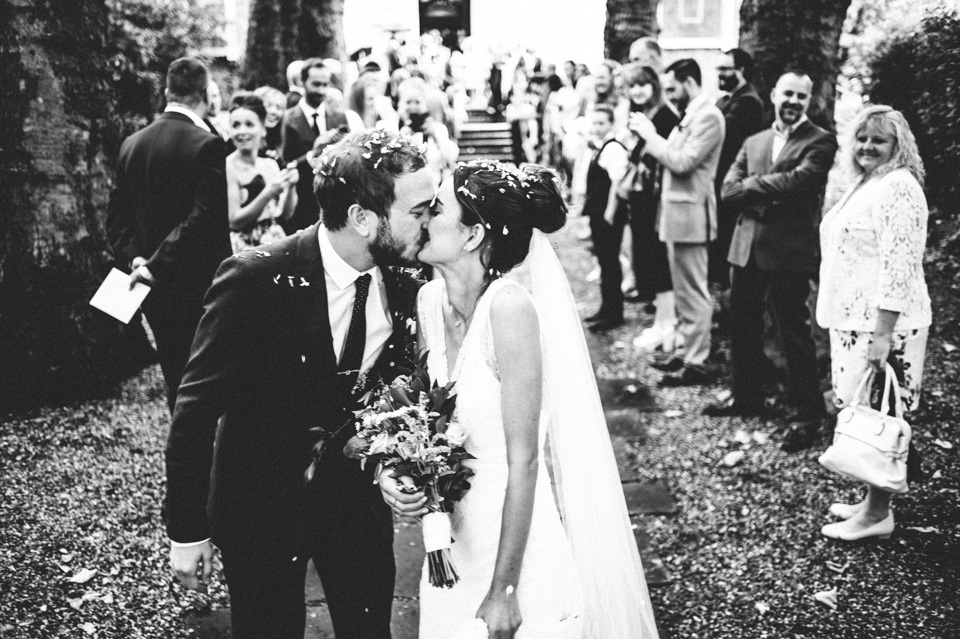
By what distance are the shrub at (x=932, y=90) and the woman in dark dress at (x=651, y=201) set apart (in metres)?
1.97

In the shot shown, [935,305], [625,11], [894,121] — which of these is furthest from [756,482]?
[625,11]

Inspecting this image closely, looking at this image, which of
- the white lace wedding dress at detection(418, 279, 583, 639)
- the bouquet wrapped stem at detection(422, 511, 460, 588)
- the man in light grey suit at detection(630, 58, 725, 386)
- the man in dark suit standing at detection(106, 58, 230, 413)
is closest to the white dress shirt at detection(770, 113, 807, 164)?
the man in light grey suit at detection(630, 58, 725, 386)

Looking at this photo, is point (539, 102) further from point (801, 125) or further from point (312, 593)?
point (312, 593)

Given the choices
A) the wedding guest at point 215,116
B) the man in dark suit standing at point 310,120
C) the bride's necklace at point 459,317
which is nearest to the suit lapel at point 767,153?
the man in dark suit standing at point 310,120

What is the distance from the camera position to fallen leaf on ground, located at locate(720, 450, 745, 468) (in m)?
5.30

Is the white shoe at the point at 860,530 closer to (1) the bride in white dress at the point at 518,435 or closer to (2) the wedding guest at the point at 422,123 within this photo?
(1) the bride in white dress at the point at 518,435

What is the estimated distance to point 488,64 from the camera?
2031cm

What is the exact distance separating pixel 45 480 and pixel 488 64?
17.1 meters

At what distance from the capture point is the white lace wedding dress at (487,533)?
2.43 m

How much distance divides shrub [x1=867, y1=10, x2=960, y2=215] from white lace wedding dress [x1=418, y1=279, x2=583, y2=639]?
5600 mm

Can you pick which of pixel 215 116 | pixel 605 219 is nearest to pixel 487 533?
pixel 605 219

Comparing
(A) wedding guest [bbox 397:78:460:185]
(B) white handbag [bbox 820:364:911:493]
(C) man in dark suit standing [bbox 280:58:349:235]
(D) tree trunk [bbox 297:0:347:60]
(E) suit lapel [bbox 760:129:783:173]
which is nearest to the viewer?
(B) white handbag [bbox 820:364:911:493]

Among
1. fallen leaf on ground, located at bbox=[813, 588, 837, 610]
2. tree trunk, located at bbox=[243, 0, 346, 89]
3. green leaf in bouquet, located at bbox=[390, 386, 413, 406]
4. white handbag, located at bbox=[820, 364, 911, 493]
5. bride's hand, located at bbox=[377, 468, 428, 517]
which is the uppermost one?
tree trunk, located at bbox=[243, 0, 346, 89]

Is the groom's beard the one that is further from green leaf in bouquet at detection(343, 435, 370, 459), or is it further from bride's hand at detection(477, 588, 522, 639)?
bride's hand at detection(477, 588, 522, 639)
